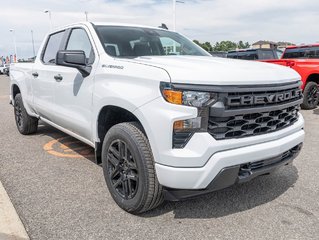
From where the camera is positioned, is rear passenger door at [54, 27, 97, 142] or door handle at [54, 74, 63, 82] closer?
rear passenger door at [54, 27, 97, 142]

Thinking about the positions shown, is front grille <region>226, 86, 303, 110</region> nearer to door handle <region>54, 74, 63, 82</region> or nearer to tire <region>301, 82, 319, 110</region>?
door handle <region>54, 74, 63, 82</region>

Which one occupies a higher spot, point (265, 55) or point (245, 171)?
point (265, 55)

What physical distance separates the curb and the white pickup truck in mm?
869

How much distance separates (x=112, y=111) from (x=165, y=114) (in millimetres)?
970

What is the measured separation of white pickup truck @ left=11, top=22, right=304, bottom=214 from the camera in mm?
2494

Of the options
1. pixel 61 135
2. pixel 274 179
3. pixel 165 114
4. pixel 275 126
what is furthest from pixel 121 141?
pixel 61 135

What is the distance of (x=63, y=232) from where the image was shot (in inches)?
109

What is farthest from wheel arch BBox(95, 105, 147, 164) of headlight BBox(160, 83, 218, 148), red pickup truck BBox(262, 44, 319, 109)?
red pickup truck BBox(262, 44, 319, 109)

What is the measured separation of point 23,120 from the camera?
19.9ft

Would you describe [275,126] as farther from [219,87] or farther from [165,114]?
[165,114]

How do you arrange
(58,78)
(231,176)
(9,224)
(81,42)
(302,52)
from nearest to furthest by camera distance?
1. (231,176)
2. (9,224)
3. (81,42)
4. (58,78)
5. (302,52)

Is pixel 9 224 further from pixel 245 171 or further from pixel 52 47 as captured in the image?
pixel 52 47

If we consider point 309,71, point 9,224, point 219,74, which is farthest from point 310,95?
point 9,224

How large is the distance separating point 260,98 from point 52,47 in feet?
11.1
